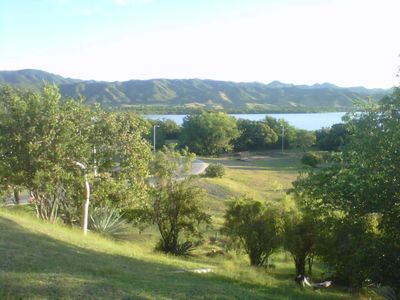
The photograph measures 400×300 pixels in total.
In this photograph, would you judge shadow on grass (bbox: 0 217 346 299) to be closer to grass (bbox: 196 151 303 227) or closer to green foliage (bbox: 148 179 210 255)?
green foliage (bbox: 148 179 210 255)

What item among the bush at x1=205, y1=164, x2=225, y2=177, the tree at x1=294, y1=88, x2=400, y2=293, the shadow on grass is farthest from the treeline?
the shadow on grass

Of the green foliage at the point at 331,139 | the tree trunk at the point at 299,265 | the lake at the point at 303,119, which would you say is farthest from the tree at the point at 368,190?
the lake at the point at 303,119

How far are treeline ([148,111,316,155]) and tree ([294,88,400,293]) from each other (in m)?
72.9

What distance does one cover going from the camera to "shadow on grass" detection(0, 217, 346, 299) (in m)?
8.10

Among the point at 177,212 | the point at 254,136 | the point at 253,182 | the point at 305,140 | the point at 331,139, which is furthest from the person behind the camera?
the point at 254,136

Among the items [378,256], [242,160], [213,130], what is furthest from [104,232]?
[213,130]

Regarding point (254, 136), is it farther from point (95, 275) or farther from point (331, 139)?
point (95, 275)

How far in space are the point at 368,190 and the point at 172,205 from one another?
10781 mm

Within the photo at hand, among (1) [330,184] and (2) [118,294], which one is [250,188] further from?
(2) [118,294]

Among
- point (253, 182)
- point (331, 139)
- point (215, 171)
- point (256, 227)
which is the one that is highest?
point (256, 227)

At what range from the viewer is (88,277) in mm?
9430

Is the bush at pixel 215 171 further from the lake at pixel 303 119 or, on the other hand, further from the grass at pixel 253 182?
the lake at pixel 303 119

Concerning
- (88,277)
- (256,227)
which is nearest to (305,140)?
(256,227)

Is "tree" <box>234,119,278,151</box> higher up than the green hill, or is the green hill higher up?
the green hill
